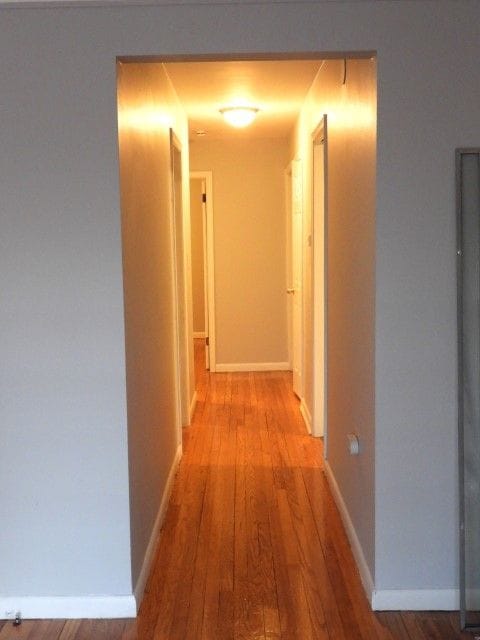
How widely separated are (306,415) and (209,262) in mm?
2666

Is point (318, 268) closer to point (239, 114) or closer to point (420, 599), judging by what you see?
point (239, 114)

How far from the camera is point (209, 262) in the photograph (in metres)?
7.82

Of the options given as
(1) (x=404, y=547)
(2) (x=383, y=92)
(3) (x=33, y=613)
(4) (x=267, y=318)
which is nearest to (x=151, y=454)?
(3) (x=33, y=613)

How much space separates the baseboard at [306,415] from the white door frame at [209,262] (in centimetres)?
198

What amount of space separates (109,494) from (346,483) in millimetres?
1332

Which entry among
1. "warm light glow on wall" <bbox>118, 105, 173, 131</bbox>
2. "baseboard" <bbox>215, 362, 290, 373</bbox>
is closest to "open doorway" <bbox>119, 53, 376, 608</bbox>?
"warm light glow on wall" <bbox>118, 105, 173, 131</bbox>

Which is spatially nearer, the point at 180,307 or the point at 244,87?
the point at 244,87

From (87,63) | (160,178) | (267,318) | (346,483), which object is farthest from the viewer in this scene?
(267,318)

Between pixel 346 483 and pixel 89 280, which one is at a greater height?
pixel 89 280

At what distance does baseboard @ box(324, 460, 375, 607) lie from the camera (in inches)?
117

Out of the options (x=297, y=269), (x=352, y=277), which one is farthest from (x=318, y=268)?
(x=352, y=277)

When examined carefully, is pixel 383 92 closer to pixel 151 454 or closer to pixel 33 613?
pixel 151 454

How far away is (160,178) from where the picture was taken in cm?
400

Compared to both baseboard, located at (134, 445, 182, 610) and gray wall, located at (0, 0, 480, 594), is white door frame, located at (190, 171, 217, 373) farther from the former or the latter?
gray wall, located at (0, 0, 480, 594)
